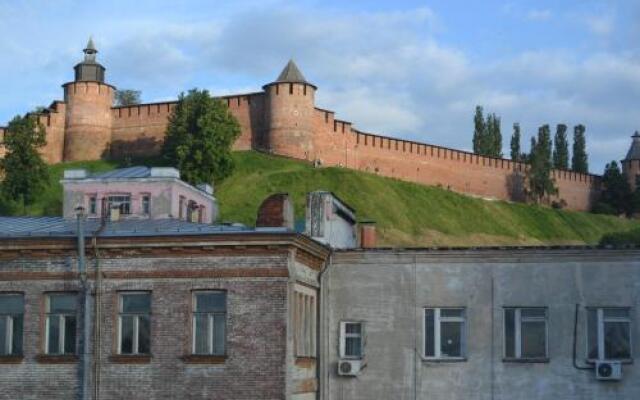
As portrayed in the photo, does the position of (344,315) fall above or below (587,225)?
below

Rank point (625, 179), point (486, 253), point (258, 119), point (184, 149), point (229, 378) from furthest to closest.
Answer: point (625, 179), point (258, 119), point (184, 149), point (486, 253), point (229, 378)

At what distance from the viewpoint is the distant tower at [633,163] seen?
115500mm

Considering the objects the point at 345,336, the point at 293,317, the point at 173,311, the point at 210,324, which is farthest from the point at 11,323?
the point at 345,336

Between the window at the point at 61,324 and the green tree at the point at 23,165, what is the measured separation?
54.7m

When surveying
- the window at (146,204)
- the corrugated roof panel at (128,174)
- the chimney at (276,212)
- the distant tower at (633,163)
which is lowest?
the chimney at (276,212)

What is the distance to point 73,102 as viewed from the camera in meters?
94.1

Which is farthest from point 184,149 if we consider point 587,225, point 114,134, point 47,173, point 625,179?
point 625,179

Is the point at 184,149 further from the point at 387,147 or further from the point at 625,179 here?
the point at 625,179

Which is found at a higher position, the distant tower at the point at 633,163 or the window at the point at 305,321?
the distant tower at the point at 633,163

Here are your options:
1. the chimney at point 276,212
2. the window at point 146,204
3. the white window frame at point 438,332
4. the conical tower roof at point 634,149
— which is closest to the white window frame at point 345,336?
the white window frame at point 438,332

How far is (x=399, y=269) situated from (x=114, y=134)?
228 feet

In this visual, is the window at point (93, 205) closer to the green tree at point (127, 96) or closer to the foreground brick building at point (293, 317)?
the foreground brick building at point (293, 317)

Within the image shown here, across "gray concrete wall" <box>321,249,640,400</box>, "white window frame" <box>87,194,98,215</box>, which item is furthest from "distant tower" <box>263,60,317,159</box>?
"gray concrete wall" <box>321,249,640,400</box>

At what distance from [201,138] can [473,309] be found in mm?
54671
